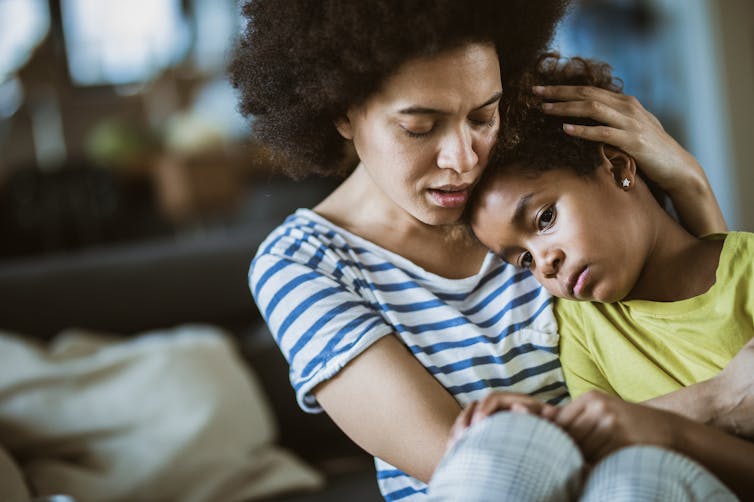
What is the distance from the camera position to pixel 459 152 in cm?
90

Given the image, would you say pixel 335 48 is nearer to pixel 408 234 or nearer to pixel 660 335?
pixel 408 234

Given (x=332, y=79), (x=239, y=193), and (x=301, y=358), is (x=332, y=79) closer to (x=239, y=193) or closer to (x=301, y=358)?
(x=301, y=358)

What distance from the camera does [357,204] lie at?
43.7 inches

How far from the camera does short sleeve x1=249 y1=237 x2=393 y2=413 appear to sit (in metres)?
0.92

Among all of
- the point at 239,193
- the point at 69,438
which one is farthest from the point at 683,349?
the point at 239,193

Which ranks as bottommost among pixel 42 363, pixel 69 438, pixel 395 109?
pixel 69 438

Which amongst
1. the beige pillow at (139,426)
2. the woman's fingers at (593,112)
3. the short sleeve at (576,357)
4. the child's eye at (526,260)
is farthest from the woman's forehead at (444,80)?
the beige pillow at (139,426)

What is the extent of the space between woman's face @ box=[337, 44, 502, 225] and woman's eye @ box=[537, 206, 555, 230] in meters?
0.09

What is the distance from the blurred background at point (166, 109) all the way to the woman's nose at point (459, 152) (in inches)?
109

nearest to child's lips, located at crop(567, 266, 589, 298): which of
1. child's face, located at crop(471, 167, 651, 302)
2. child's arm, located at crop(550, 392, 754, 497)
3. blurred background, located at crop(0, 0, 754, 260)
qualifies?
child's face, located at crop(471, 167, 651, 302)

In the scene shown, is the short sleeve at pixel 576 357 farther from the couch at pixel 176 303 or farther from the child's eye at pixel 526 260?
the couch at pixel 176 303

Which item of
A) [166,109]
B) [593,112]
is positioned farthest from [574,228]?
[166,109]

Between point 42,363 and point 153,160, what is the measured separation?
2.39 meters

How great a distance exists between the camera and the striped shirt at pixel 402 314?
95 centimetres
